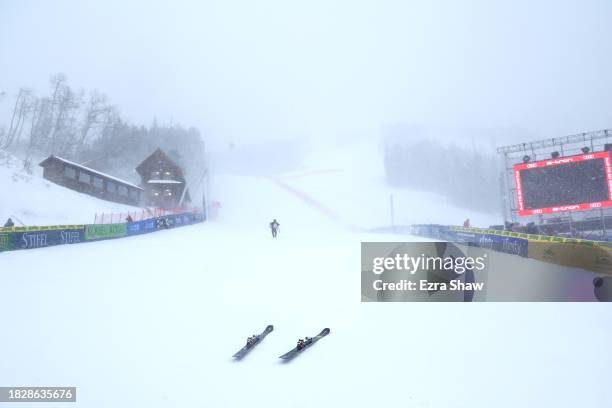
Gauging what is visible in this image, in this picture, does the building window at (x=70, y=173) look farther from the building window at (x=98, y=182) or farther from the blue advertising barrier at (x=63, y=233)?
the blue advertising barrier at (x=63, y=233)

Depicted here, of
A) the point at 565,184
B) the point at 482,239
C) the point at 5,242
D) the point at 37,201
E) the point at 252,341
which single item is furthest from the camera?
the point at 37,201

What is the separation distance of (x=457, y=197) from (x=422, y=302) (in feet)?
293

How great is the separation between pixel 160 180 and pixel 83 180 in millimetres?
11670

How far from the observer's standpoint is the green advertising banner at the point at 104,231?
72.1 feet

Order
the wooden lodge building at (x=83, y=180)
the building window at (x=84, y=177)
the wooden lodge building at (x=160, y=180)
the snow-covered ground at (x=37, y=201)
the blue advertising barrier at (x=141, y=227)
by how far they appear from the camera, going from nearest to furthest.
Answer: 1. the blue advertising barrier at (x=141, y=227)
2. the snow-covered ground at (x=37, y=201)
3. the wooden lodge building at (x=83, y=180)
4. the building window at (x=84, y=177)
5. the wooden lodge building at (x=160, y=180)

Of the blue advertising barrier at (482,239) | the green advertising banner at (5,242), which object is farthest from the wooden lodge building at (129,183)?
the blue advertising barrier at (482,239)

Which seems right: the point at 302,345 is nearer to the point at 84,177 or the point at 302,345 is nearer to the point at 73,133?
the point at 84,177

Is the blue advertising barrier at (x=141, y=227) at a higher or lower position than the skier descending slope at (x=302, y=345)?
higher

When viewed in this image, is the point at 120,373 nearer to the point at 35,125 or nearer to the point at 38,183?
the point at 38,183

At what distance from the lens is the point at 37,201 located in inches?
1291

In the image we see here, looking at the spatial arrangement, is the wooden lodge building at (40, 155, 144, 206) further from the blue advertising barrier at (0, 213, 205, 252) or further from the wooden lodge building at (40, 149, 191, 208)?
the blue advertising barrier at (0, 213, 205, 252)

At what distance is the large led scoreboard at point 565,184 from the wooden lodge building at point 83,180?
45.4m

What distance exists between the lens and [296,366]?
17.6 ft
